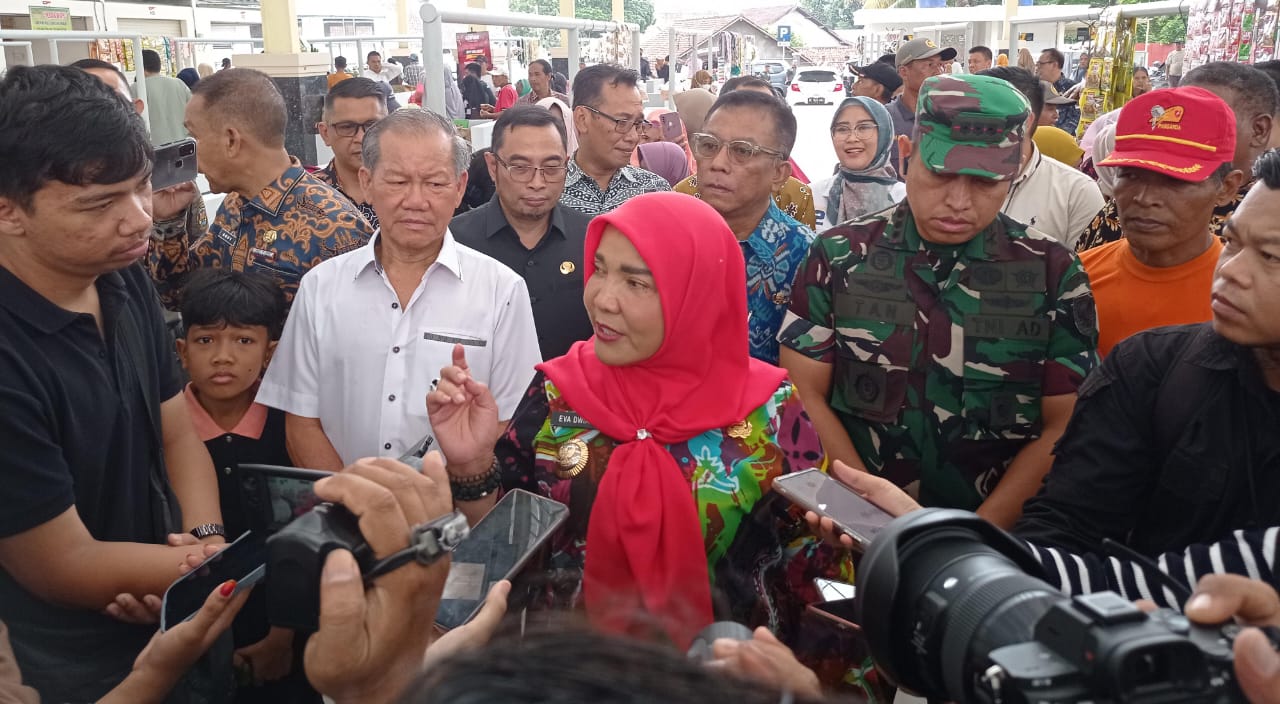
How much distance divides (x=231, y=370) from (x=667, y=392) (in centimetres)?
132

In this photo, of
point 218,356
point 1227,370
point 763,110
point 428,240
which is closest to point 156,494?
point 218,356

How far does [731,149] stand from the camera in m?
3.28

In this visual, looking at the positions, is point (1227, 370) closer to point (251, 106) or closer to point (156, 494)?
point (156, 494)

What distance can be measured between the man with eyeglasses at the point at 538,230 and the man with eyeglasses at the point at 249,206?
452mm


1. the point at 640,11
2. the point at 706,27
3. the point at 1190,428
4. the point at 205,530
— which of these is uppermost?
the point at 640,11

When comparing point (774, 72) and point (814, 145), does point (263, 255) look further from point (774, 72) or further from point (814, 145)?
point (774, 72)

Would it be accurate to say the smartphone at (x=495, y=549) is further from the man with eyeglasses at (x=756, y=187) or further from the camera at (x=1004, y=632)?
the man with eyeglasses at (x=756, y=187)

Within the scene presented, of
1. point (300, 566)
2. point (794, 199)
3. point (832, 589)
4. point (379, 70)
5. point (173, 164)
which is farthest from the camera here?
point (379, 70)

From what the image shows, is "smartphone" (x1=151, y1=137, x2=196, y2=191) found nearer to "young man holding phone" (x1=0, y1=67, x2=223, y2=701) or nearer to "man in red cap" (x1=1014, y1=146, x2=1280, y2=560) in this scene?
"young man holding phone" (x1=0, y1=67, x2=223, y2=701)

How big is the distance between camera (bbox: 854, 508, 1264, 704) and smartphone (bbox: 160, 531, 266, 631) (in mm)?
921

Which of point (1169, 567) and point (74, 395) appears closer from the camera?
point (1169, 567)

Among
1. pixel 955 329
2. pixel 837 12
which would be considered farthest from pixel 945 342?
pixel 837 12

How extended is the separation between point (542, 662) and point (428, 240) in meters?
2.08

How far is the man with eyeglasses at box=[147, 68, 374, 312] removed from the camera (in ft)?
9.96
